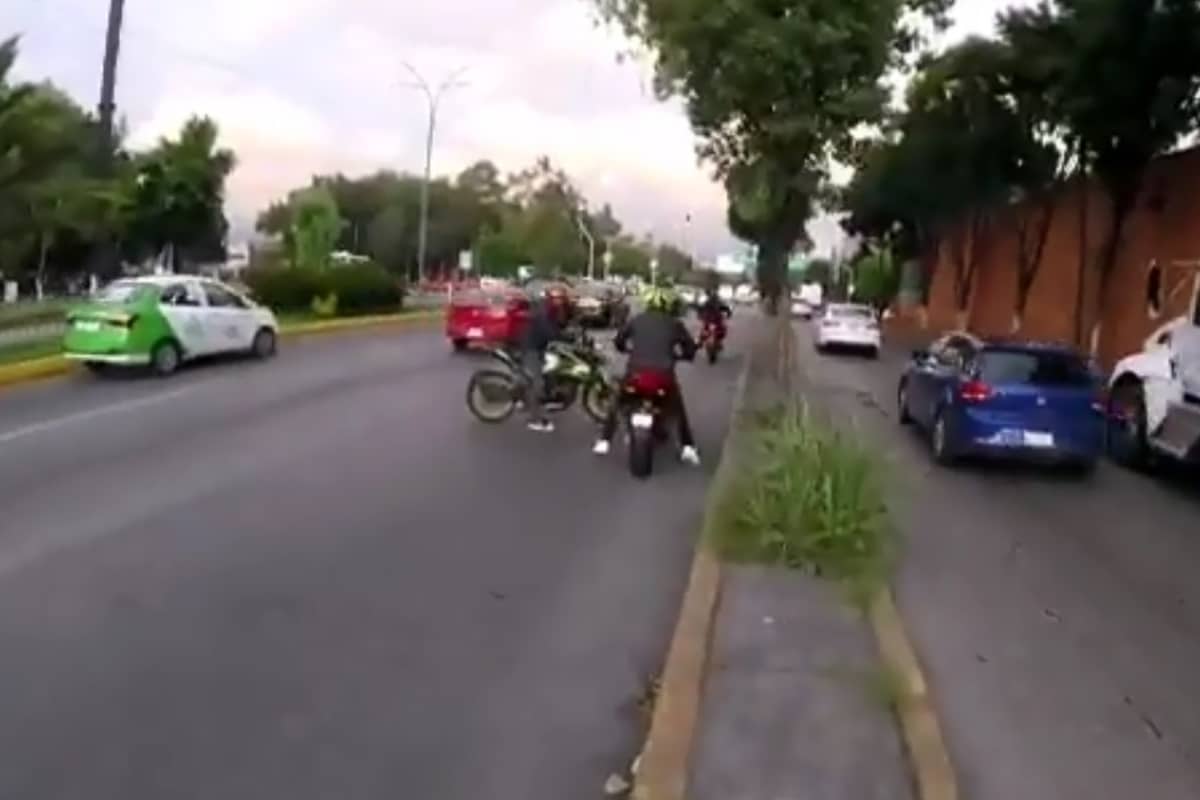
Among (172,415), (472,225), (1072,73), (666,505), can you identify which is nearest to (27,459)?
(172,415)

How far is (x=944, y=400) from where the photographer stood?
17.9 metres

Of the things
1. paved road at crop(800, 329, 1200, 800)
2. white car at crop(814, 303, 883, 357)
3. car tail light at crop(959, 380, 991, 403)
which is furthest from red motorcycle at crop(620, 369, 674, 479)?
white car at crop(814, 303, 883, 357)

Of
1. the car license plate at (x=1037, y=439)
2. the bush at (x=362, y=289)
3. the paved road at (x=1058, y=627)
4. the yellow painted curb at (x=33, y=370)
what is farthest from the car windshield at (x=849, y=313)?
the car license plate at (x=1037, y=439)

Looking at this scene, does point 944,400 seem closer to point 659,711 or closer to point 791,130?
point 791,130

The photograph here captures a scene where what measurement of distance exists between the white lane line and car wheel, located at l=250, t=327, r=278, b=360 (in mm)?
5536

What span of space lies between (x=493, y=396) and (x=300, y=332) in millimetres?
15802

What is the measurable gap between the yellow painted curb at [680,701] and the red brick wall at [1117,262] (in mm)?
21600

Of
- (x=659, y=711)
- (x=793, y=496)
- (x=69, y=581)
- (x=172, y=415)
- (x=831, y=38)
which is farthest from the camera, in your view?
(x=831, y=38)

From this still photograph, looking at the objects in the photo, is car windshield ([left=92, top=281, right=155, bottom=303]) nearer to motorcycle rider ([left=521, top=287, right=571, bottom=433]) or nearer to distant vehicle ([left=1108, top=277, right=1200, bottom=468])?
motorcycle rider ([left=521, top=287, right=571, bottom=433])

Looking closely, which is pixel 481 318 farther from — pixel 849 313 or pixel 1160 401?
pixel 1160 401

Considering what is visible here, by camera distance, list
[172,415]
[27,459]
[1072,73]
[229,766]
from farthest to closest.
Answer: [1072,73] < [172,415] < [27,459] < [229,766]

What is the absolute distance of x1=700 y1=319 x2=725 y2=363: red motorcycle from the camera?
3441cm

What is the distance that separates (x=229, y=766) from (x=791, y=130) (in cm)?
1916

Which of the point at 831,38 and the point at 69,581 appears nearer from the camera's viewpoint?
the point at 69,581
